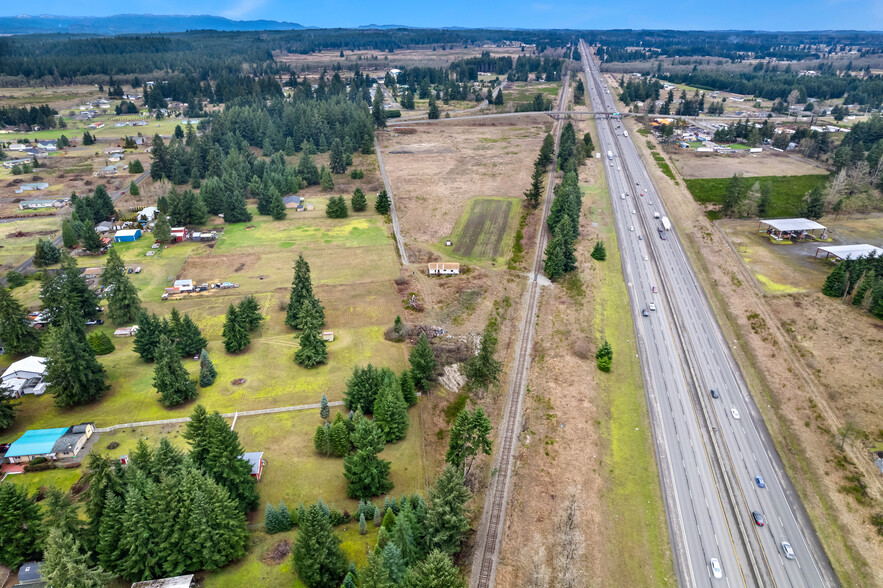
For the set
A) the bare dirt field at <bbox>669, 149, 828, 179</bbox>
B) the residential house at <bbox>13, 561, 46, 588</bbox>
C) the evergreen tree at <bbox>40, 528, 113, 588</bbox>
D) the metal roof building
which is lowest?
the residential house at <bbox>13, 561, 46, 588</bbox>

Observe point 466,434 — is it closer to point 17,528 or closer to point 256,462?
point 256,462

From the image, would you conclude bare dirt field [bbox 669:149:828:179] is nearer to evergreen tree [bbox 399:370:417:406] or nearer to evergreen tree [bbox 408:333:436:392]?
evergreen tree [bbox 408:333:436:392]

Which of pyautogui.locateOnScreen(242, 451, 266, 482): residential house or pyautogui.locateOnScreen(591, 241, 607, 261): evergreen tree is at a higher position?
pyautogui.locateOnScreen(591, 241, 607, 261): evergreen tree

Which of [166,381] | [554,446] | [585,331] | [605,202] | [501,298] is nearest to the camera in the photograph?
[554,446]

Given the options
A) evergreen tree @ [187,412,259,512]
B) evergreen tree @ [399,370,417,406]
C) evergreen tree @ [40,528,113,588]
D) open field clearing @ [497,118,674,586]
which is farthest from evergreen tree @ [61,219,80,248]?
open field clearing @ [497,118,674,586]

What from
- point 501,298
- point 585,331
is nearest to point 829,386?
point 585,331

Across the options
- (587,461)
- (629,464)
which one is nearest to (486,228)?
(587,461)

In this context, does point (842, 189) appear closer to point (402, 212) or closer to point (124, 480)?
point (402, 212)
